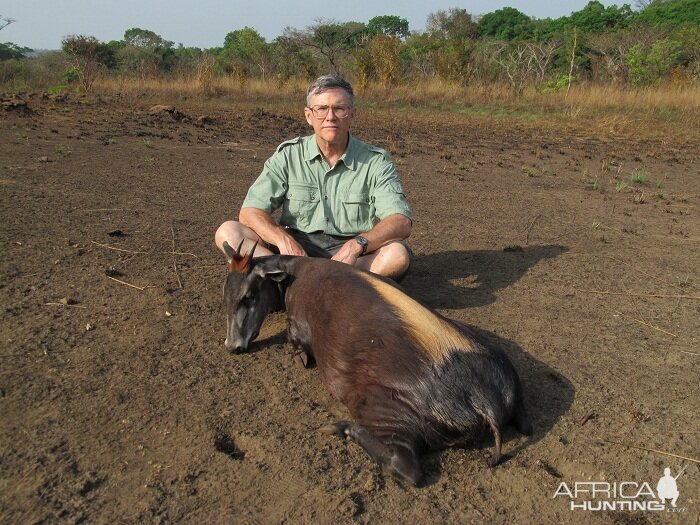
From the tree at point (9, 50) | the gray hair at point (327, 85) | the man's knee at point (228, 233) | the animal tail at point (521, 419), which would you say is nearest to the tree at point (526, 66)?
the gray hair at point (327, 85)

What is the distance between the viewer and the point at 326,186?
4.61 meters

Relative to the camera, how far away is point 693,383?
11.8ft

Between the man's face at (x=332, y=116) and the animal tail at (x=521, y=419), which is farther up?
the man's face at (x=332, y=116)

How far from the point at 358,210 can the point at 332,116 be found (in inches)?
28.6

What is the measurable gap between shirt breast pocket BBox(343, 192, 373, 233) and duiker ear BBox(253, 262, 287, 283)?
984mm

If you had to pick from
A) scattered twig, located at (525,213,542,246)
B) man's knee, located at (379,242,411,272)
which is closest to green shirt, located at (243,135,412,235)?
man's knee, located at (379,242,411,272)

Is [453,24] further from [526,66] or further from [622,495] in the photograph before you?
[622,495]

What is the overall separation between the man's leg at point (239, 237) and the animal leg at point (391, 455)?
73.7 inches

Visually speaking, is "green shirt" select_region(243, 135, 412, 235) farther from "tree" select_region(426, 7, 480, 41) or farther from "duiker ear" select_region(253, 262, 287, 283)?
"tree" select_region(426, 7, 480, 41)

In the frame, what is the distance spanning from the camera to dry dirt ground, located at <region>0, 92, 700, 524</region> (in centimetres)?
261

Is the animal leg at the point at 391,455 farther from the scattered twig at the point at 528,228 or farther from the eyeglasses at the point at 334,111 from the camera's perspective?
the scattered twig at the point at 528,228

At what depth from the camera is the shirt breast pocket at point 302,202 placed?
460 cm

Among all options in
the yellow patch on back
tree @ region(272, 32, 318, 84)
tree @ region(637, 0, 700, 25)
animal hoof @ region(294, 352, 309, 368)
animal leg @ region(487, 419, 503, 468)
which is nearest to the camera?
Answer: animal leg @ region(487, 419, 503, 468)

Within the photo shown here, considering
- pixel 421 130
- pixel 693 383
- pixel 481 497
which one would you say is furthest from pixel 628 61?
pixel 481 497
